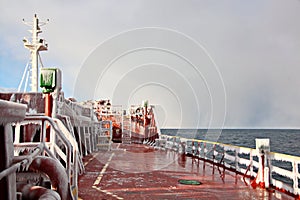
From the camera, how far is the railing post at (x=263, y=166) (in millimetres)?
7832

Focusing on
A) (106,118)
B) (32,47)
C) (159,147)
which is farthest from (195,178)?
(106,118)

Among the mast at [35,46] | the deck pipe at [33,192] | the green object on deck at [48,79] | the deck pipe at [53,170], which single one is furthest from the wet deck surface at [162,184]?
the mast at [35,46]

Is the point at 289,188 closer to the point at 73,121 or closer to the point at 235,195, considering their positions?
the point at 235,195

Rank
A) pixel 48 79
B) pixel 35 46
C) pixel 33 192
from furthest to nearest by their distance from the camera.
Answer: pixel 35 46
pixel 48 79
pixel 33 192

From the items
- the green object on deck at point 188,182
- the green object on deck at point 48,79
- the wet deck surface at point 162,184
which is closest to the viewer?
the wet deck surface at point 162,184

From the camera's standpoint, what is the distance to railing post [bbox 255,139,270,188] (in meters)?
7.83

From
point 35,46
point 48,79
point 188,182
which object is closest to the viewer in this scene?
point 48,79

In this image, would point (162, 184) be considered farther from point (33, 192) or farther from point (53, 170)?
point (33, 192)

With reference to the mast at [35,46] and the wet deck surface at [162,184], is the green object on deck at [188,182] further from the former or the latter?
the mast at [35,46]

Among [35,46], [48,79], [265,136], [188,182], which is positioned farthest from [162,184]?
[265,136]

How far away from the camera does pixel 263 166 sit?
797 centimetres

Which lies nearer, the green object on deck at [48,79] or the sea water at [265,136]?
the green object on deck at [48,79]

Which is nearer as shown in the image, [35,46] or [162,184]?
[162,184]

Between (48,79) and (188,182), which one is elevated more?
(48,79)
